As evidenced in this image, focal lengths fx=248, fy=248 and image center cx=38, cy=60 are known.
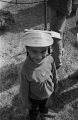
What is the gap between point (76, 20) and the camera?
15.7 feet

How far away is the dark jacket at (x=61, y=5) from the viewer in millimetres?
3189

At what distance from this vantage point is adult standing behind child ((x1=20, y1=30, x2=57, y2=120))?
2.31 m

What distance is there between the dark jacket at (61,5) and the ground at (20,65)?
0.64 m

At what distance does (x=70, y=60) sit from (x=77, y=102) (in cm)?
92

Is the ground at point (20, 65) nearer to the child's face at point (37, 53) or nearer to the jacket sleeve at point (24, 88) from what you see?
the jacket sleeve at point (24, 88)

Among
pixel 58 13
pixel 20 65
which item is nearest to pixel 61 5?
pixel 58 13

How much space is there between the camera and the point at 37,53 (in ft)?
7.70

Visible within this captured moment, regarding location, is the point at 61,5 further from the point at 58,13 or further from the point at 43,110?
the point at 43,110

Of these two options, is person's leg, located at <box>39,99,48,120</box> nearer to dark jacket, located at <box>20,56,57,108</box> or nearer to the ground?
the ground

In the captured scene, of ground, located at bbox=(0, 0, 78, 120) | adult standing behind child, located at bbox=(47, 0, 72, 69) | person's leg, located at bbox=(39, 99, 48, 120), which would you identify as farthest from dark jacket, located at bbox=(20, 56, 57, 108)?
adult standing behind child, located at bbox=(47, 0, 72, 69)

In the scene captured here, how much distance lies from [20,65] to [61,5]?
38.7 inches

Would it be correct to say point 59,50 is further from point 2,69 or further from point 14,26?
point 14,26

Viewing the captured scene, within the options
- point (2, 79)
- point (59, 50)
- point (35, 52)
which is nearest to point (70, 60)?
point (59, 50)

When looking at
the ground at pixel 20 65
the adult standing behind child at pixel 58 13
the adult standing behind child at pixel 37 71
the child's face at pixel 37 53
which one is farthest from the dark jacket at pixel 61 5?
the child's face at pixel 37 53
